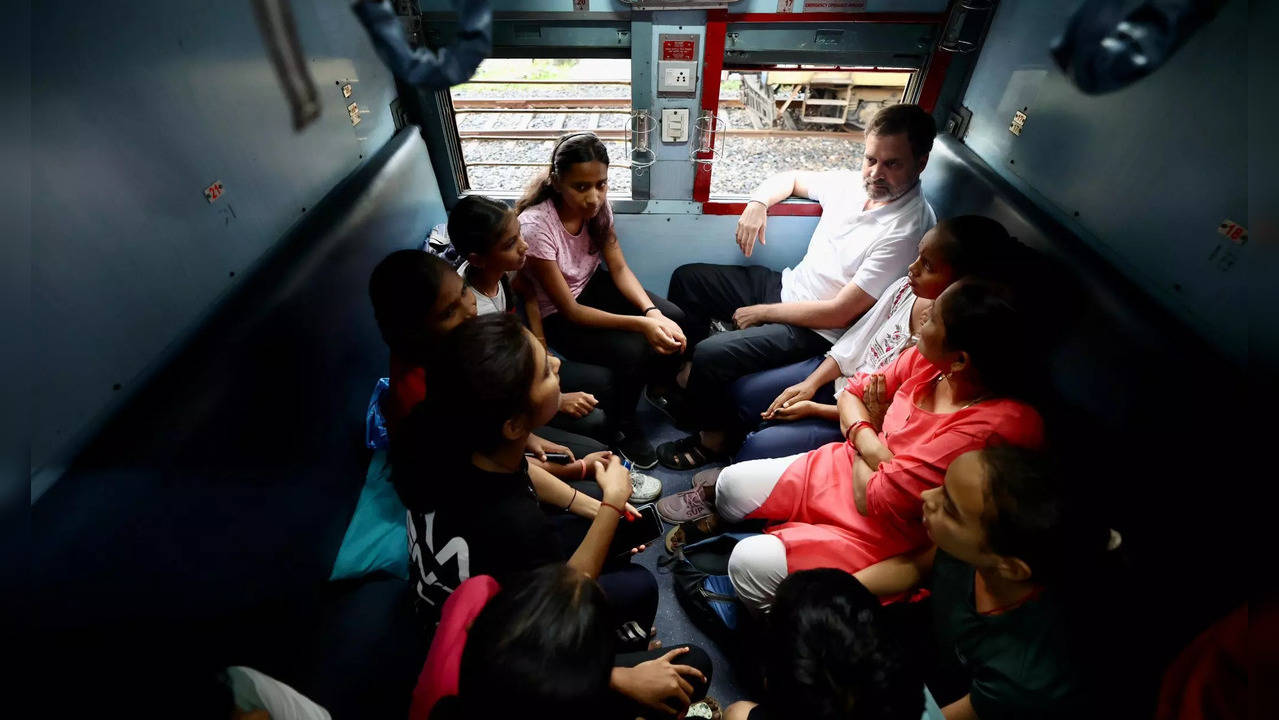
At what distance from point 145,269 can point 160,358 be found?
24cm

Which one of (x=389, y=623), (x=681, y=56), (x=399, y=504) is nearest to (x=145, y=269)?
(x=399, y=504)

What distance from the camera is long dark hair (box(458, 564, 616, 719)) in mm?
906

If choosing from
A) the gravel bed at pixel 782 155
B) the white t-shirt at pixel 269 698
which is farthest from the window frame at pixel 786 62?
the white t-shirt at pixel 269 698

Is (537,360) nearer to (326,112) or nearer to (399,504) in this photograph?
(399,504)

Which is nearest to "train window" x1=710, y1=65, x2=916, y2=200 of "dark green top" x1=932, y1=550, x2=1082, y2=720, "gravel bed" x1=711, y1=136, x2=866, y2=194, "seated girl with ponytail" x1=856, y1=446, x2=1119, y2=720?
"gravel bed" x1=711, y1=136, x2=866, y2=194

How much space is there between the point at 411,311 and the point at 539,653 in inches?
49.9

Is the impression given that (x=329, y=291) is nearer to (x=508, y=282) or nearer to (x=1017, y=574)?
(x=508, y=282)

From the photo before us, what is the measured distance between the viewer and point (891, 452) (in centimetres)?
187

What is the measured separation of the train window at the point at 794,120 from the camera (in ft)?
11.9

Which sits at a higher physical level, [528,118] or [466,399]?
[466,399]

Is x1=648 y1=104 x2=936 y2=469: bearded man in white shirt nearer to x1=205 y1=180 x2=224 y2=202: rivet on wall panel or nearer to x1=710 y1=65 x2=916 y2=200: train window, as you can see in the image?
x1=710 y1=65 x2=916 y2=200: train window

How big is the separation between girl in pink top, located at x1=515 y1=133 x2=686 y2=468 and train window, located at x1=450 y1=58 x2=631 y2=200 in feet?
1.78

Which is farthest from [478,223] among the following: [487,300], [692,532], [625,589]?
[692,532]

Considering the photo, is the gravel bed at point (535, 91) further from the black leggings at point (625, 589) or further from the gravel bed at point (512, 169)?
the black leggings at point (625, 589)
